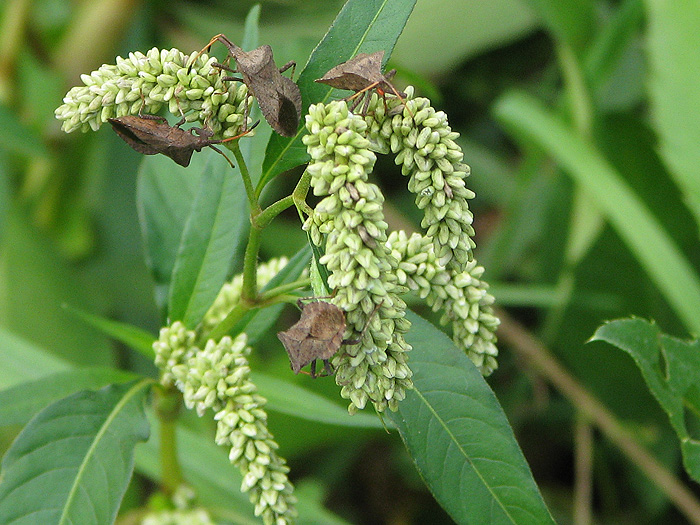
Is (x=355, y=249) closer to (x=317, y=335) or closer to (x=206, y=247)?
(x=317, y=335)

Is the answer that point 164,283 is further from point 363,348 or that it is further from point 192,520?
point 363,348

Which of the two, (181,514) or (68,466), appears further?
(181,514)

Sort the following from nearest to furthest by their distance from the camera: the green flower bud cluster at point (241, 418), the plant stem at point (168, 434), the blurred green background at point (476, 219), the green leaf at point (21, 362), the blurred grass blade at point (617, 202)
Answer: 1. the green flower bud cluster at point (241, 418)
2. the plant stem at point (168, 434)
3. the green leaf at point (21, 362)
4. the blurred grass blade at point (617, 202)
5. the blurred green background at point (476, 219)

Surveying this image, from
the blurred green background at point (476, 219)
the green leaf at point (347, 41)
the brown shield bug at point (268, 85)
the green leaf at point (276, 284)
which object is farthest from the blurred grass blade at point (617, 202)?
the brown shield bug at point (268, 85)

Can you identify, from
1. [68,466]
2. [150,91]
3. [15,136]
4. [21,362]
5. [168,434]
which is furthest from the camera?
[15,136]

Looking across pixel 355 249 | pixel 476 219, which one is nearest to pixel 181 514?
pixel 355 249

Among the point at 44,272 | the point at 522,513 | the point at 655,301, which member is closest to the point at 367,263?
the point at 522,513

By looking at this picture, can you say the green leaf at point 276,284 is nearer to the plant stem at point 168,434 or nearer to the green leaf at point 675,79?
the plant stem at point 168,434
